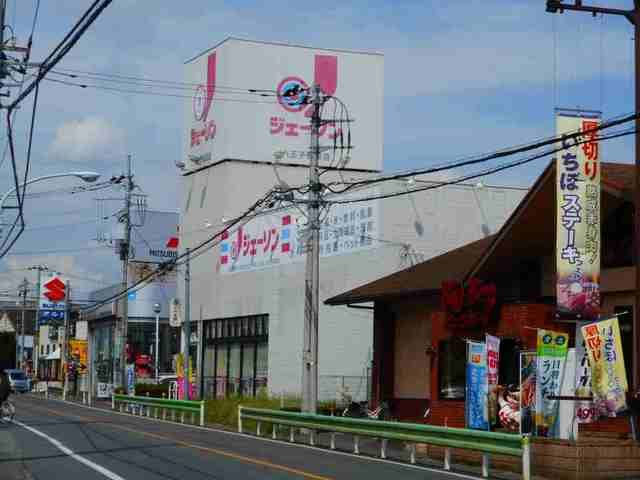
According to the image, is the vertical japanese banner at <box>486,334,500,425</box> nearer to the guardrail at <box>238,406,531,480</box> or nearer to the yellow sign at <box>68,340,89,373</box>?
the guardrail at <box>238,406,531,480</box>

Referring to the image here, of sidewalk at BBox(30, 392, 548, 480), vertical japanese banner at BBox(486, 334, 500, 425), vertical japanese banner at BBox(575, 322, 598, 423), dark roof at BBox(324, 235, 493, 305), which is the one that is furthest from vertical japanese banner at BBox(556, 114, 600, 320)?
dark roof at BBox(324, 235, 493, 305)

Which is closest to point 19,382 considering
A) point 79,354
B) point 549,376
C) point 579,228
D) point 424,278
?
point 79,354

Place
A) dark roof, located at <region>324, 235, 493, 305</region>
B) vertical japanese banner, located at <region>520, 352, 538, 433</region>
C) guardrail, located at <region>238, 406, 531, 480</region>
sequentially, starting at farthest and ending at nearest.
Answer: dark roof, located at <region>324, 235, 493, 305</region> → vertical japanese banner, located at <region>520, 352, 538, 433</region> → guardrail, located at <region>238, 406, 531, 480</region>

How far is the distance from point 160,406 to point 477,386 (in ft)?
71.1

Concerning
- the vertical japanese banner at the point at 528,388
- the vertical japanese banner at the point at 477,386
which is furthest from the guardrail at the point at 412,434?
Answer: the vertical japanese banner at the point at 477,386

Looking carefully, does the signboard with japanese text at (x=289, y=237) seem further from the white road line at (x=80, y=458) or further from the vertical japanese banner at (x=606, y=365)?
the vertical japanese banner at (x=606, y=365)

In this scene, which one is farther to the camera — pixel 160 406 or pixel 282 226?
pixel 282 226

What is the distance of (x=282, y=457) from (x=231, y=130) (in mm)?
37985

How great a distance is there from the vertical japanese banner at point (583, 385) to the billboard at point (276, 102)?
37.4m

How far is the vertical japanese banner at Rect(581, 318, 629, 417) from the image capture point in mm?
22312

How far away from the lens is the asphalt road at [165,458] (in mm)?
20397

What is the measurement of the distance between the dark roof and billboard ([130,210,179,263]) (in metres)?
55.6

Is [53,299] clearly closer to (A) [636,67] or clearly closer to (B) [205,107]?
(B) [205,107]

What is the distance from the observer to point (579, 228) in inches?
904
